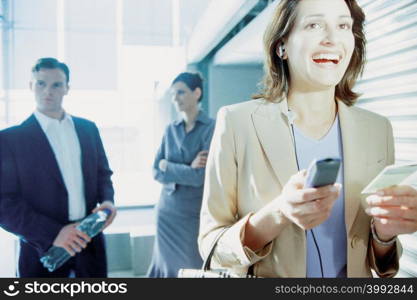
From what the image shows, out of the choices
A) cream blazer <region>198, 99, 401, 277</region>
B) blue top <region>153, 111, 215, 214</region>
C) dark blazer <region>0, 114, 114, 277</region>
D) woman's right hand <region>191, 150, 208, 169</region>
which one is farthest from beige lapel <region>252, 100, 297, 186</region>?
woman's right hand <region>191, 150, 208, 169</region>

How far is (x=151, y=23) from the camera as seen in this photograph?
1.16 meters

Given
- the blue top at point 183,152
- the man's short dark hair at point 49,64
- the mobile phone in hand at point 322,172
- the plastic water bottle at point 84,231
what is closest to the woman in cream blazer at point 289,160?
the mobile phone in hand at point 322,172

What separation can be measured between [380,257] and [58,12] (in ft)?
3.74

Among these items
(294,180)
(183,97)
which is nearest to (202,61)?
(183,97)

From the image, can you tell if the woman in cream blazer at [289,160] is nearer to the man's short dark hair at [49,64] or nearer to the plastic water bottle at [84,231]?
the plastic water bottle at [84,231]

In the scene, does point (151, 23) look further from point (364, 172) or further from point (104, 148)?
point (364, 172)

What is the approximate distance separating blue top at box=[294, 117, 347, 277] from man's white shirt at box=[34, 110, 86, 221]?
2.26 feet

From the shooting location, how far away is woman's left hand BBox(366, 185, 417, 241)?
2.00 feet

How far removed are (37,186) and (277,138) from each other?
0.72 metres

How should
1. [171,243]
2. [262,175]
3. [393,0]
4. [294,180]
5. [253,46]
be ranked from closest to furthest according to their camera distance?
[294,180], [262,175], [393,0], [253,46], [171,243]

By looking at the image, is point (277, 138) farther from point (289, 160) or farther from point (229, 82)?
point (229, 82)

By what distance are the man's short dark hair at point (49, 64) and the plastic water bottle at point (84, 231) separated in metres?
0.46

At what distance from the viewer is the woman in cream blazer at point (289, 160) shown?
682mm

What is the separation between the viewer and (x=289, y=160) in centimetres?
68
